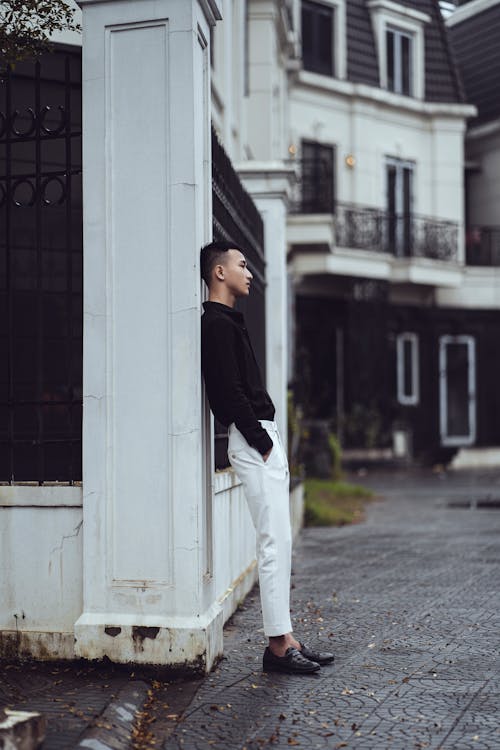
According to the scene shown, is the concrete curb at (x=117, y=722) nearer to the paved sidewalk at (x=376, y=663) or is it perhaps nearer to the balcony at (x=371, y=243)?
the paved sidewalk at (x=376, y=663)

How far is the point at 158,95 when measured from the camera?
5875 mm

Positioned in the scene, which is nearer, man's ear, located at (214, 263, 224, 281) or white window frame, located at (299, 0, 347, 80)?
man's ear, located at (214, 263, 224, 281)

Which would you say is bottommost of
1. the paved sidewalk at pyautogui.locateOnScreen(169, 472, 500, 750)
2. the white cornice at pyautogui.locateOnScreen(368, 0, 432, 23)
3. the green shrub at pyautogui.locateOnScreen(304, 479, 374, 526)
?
the green shrub at pyautogui.locateOnScreen(304, 479, 374, 526)

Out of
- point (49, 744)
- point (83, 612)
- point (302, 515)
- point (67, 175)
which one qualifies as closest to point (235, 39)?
point (302, 515)

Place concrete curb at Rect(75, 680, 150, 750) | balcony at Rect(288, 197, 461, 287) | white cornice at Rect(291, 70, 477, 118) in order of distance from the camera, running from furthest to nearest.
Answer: white cornice at Rect(291, 70, 477, 118) → balcony at Rect(288, 197, 461, 287) → concrete curb at Rect(75, 680, 150, 750)

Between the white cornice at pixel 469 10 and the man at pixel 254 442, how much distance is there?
27509 millimetres

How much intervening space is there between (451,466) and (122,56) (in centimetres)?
2300

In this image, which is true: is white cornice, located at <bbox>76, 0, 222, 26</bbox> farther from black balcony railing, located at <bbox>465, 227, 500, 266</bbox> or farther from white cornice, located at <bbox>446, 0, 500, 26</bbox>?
white cornice, located at <bbox>446, 0, 500, 26</bbox>

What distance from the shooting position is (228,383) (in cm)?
577

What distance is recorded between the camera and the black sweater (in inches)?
227

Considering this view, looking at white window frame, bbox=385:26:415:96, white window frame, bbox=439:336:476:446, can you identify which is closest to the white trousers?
white window frame, bbox=439:336:476:446

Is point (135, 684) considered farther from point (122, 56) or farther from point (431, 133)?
point (431, 133)

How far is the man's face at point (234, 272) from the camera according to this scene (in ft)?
19.6

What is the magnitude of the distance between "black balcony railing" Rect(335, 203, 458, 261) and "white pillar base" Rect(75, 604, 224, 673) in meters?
20.4
